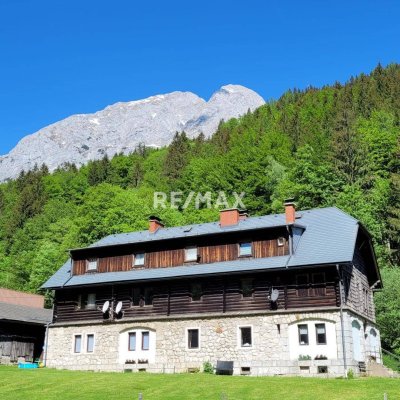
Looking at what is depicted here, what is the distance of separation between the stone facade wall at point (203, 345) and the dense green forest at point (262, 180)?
13.9m

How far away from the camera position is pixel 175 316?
3709 centimetres

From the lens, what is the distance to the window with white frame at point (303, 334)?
33.0m

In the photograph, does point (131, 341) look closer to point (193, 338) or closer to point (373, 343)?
point (193, 338)

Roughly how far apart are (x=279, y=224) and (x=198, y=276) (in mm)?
6235

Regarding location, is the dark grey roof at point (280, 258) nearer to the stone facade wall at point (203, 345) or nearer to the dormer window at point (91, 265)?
Result: the dormer window at point (91, 265)

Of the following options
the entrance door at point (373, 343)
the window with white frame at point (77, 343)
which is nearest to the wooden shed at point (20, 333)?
the window with white frame at point (77, 343)

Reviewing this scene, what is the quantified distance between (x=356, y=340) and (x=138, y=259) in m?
16.0

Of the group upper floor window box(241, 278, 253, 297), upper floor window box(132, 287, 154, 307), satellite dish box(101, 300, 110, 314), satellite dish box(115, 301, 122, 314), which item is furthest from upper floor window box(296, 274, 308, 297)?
satellite dish box(101, 300, 110, 314)

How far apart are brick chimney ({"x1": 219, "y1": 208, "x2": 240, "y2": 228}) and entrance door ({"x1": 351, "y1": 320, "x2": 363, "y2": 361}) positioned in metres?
10.9

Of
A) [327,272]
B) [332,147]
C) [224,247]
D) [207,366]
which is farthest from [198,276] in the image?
[332,147]

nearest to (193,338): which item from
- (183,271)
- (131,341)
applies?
(183,271)

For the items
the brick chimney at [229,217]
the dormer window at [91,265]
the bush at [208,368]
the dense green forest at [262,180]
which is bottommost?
the bush at [208,368]

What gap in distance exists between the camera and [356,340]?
3438cm

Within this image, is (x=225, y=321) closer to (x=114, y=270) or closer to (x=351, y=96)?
(x=114, y=270)
